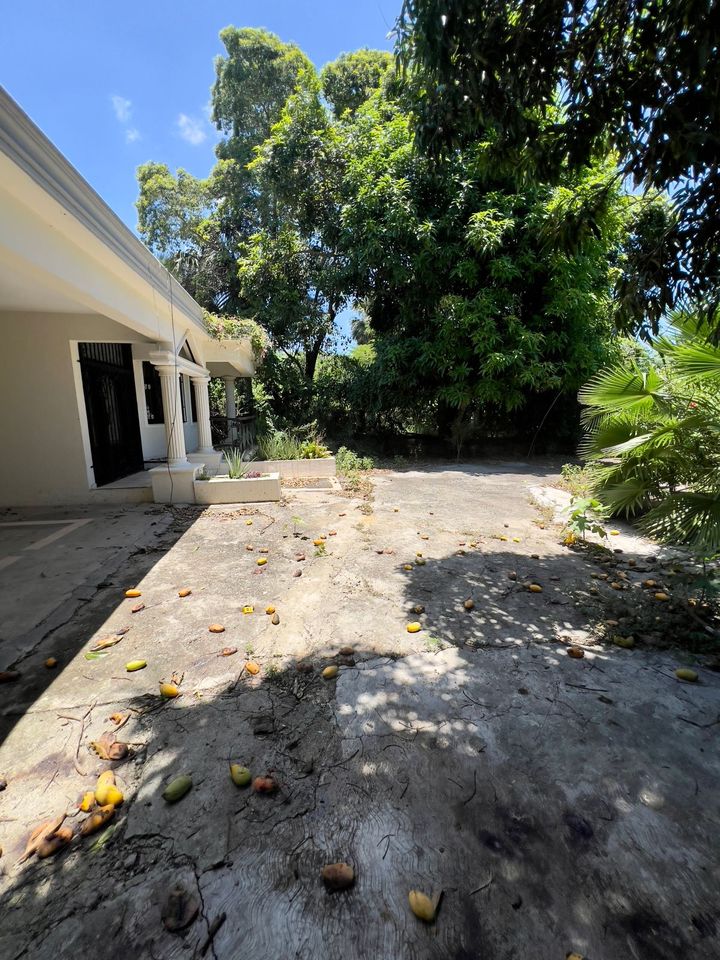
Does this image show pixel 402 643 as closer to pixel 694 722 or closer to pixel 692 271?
pixel 694 722

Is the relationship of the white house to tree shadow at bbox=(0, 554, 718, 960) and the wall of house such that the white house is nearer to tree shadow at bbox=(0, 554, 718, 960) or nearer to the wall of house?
the wall of house

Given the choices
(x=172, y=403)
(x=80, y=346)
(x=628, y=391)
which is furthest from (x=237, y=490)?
(x=628, y=391)

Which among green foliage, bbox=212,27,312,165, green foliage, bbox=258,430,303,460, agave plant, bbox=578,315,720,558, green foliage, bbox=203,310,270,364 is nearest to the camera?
agave plant, bbox=578,315,720,558

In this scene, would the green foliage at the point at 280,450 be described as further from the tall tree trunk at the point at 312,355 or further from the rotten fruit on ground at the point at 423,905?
the rotten fruit on ground at the point at 423,905

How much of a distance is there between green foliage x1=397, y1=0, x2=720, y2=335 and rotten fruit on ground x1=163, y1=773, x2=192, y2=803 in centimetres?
307

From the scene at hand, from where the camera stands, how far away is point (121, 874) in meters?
1.34

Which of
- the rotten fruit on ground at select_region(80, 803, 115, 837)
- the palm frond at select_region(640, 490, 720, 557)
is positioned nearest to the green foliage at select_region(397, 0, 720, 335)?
the palm frond at select_region(640, 490, 720, 557)

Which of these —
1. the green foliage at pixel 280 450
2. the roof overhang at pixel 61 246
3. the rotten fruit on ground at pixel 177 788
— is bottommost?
the rotten fruit on ground at pixel 177 788

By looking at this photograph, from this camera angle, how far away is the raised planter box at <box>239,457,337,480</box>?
907 cm

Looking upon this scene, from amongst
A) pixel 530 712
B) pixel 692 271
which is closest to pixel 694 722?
pixel 530 712

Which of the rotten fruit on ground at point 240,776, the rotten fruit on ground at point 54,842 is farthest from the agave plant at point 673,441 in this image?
the rotten fruit on ground at point 54,842

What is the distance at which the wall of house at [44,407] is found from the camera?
6.16m

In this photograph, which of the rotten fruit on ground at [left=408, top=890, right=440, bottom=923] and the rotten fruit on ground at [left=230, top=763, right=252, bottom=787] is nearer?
the rotten fruit on ground at [left=408, top=890, right=440, bottom=923]

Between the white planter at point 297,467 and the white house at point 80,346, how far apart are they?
1108mm
